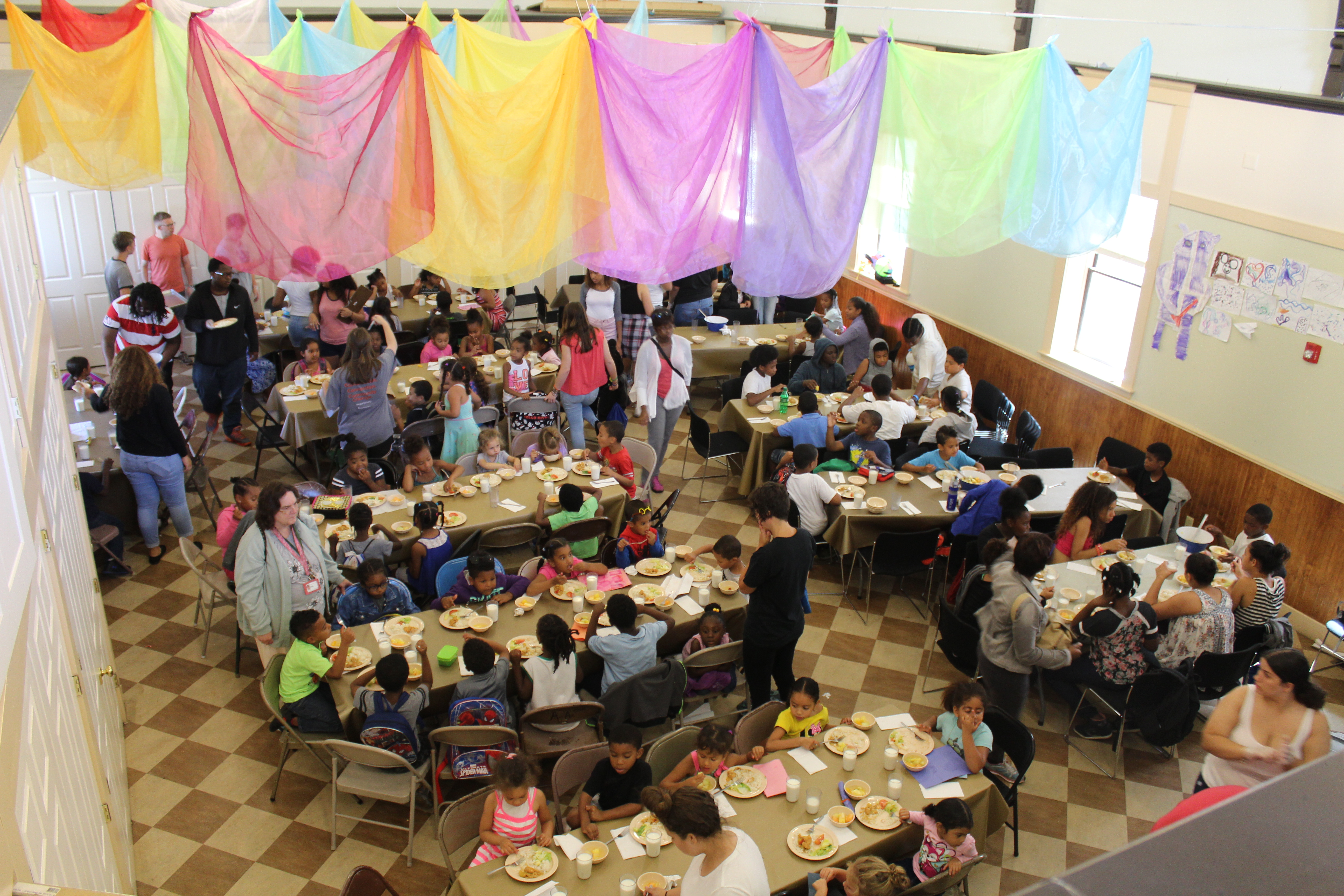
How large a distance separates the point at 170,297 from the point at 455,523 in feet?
21.9

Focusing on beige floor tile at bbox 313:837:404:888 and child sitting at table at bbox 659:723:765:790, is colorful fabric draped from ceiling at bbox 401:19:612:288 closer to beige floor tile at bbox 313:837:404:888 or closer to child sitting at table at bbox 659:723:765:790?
child sitting at table at bbox 659:723:765:790

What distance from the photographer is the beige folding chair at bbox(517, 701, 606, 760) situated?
5.35m

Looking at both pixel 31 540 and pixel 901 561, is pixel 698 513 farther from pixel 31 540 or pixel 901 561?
pixel 31 540

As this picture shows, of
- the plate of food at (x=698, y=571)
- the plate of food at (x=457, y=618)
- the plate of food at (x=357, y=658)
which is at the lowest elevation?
the plate of food at (x=357, y=658)

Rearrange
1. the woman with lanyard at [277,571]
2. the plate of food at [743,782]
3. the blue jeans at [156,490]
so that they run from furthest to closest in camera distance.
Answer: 1. the blue jeans at [156,490]
2. the woman with lanyard at [277,571]
3. the plate of food at [743,782]

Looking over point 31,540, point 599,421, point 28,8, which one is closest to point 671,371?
point 599,421

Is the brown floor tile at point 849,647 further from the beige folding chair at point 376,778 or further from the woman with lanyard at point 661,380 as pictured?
the beige folding chair at point 376,778

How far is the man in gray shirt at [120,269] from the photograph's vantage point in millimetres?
10906

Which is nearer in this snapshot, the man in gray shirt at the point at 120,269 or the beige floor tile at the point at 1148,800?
the beige floor tile at the point at 1148,800

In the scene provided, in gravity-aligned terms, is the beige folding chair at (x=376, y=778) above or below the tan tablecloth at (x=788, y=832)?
below

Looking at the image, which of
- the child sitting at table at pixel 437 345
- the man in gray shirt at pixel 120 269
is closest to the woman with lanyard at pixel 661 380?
the child sitting at table at pixel 437 345

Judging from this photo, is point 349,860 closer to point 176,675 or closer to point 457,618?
point 457,618

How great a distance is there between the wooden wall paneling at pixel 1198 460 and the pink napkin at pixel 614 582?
5.01 m

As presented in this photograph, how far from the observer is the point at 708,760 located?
4.94 metres
